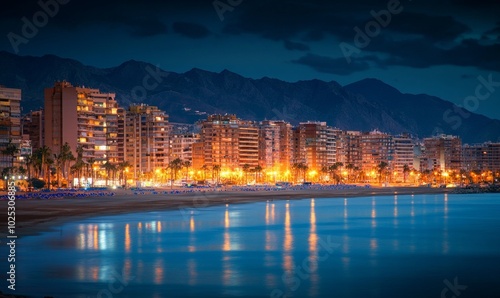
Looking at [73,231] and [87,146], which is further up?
[87,146]

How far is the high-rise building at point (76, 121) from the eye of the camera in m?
156

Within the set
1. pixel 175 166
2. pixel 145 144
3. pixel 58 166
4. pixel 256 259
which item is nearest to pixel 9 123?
→ pixel 58 166

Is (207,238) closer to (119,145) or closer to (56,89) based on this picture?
(56,89)

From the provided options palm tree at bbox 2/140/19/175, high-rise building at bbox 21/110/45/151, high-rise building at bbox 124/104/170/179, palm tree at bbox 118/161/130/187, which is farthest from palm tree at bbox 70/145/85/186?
high-rise building at bbox 124/104/170/179

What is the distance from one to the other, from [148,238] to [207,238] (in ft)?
14.4

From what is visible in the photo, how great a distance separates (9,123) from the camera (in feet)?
399

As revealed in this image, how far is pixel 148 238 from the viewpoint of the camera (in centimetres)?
4706

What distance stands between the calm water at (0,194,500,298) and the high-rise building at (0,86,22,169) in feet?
209

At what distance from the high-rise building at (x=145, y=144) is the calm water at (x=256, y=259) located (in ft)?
439

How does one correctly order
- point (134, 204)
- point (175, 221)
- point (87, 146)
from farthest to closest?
point (87, 146) < point (134, 204) < point (175, 221)

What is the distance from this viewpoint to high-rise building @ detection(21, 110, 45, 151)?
577 ft

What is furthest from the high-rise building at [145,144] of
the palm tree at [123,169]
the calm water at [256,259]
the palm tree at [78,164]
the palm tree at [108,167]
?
the calm water at [256,259]

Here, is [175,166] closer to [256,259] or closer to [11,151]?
[11,151]

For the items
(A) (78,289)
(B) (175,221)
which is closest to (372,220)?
(B) (175,221)
